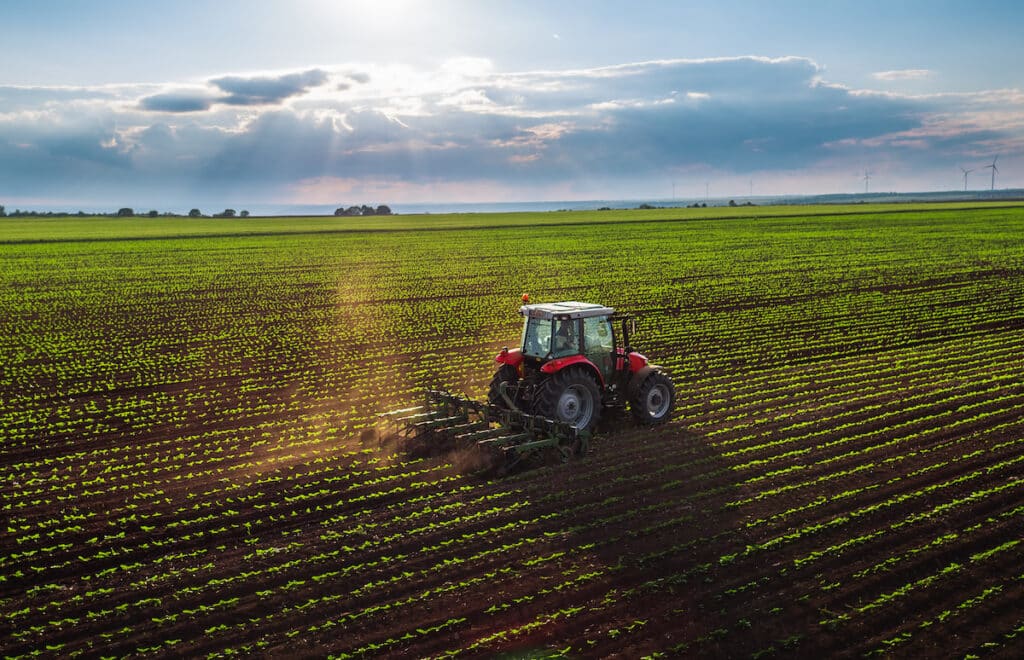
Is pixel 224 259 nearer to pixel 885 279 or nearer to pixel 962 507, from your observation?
pixel 885 279

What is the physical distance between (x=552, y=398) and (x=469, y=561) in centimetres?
413

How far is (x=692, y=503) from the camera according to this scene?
447 inches

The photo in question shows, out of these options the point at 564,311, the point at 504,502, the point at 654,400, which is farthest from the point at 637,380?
the point at 504,502

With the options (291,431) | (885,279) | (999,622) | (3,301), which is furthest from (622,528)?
(3,301)

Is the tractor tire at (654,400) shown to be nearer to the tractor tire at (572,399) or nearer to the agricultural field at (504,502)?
the agricultural field at (504,502)

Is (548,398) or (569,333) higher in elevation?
(569,333)

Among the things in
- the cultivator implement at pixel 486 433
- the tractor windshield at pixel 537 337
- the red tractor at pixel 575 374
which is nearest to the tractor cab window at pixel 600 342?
the red tractor at pixel 575 374

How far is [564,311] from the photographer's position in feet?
45.9

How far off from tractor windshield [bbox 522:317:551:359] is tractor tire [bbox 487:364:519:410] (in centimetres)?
41

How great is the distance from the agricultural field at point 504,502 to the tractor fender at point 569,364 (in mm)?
1237

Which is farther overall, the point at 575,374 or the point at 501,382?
the point at 501,382

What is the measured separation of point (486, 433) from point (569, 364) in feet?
6.14

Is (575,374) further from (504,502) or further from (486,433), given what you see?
(504,502)

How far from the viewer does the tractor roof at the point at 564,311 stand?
45.4 feet
